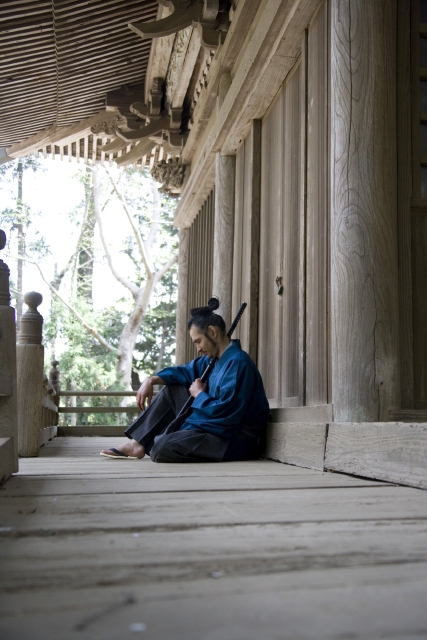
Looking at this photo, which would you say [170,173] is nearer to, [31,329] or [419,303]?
[31,329]

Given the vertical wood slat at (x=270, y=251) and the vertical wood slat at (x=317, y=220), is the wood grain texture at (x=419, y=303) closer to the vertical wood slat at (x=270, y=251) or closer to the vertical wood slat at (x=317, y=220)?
the vertical wood slat at (x=317, y=220)

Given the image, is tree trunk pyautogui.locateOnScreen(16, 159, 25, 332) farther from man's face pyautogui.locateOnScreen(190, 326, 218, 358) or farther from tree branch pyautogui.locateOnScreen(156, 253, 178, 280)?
man's face pyautogui.locateOnScreen(190, 326, 218, 358)

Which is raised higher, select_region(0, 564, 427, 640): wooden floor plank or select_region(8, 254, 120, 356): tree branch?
select_region(8, 254, 120, 356): tree branch

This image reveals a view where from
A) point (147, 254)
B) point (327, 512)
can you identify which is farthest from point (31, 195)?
point (327, 512)

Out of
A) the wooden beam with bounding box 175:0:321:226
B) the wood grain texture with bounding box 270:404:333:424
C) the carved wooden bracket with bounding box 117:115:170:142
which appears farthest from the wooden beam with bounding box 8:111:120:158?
the wood grain texture with bounding box 270:404:333:424

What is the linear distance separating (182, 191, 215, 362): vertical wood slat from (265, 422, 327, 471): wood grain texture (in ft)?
9.73

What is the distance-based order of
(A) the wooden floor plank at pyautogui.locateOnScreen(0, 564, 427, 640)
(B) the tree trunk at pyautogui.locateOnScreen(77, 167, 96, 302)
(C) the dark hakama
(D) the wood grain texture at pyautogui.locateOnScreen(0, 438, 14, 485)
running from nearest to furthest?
(A) the wooden floor plank at pyautogui.locateOnScreen(0, 564, 427, 640) → (D) the wood grain texture at pyautogui.locateOnScreen(0, 438, 14, 485) → (C) the dark hakama → (B) the tree trunk at pyautogui.locateOnScreen(77, 167, 96, 302)

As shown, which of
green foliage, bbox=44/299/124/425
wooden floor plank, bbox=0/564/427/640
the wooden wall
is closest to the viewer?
wooden floor plank, bbox=0/564/427/640

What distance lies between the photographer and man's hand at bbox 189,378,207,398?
407 centimetres

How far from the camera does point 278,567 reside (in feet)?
3.77

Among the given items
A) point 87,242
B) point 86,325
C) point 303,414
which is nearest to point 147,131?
point 303,414

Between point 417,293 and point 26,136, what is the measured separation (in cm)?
564

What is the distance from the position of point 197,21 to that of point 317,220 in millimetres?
2569

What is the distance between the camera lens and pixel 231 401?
12.5 feet
